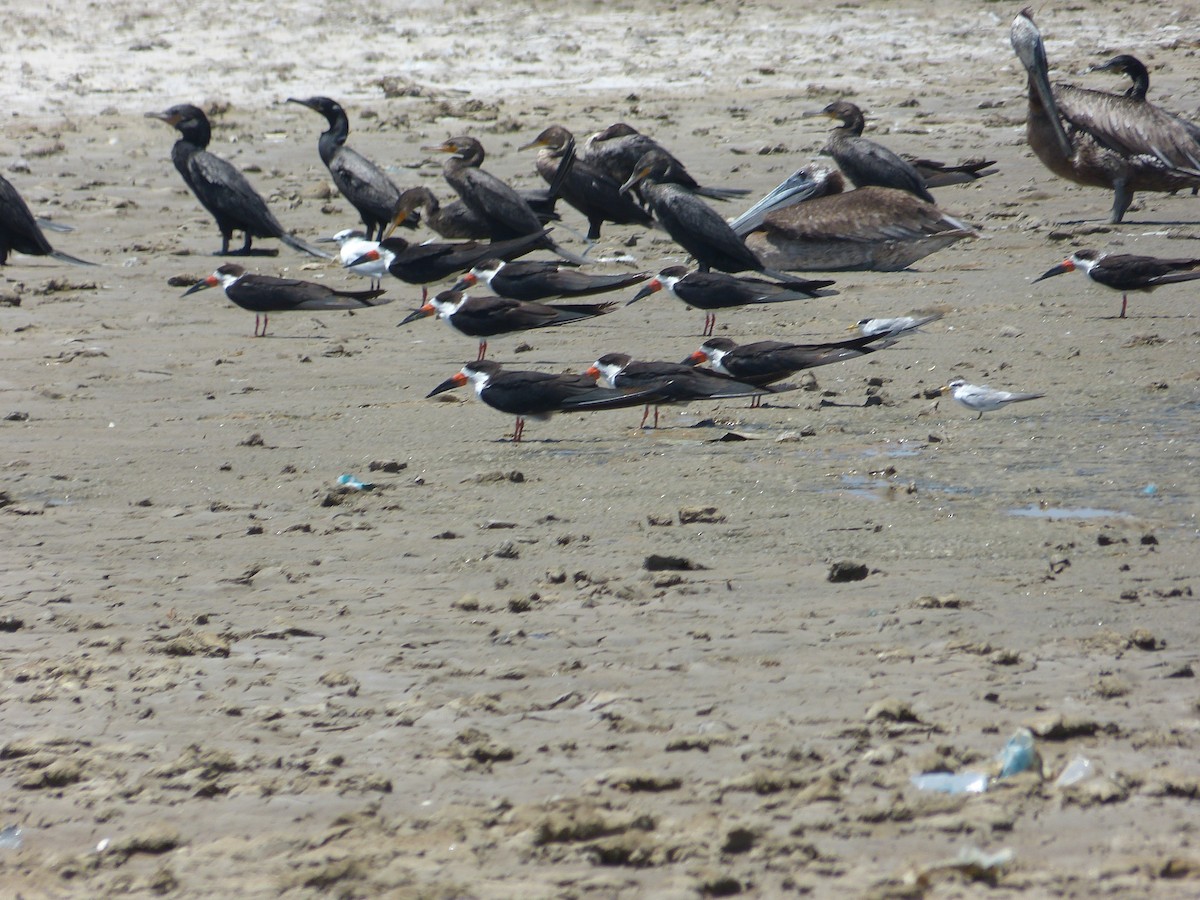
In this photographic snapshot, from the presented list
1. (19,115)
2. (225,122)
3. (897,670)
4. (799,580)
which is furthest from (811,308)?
(19,115)

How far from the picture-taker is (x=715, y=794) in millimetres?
3469

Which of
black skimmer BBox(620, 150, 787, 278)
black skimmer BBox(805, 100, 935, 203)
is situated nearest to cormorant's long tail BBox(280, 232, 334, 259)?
black skimmer BBox(620, 150, 787, 278)

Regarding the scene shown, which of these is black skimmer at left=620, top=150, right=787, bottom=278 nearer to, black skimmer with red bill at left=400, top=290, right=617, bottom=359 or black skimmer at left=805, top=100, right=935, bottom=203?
black skimmer with red bill at left=400, top=290, right=617, bottom=359

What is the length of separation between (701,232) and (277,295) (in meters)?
2.90

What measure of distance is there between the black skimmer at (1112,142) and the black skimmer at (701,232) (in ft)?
9.15

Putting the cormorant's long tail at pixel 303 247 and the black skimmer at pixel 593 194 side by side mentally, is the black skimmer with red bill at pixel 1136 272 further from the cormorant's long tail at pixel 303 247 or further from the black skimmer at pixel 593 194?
the cormorant's long tail at pixel 303 247

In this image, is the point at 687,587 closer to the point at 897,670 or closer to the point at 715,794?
the point at 897,670

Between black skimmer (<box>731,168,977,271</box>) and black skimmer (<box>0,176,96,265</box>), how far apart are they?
16.2ft

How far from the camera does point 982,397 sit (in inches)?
277

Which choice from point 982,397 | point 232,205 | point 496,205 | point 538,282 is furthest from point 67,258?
point 982,397

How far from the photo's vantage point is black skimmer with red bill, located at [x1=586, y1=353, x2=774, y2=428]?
7.11 meters

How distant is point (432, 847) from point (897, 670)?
1397 millimetres

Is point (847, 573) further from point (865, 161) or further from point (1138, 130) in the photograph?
point (1138, 130)

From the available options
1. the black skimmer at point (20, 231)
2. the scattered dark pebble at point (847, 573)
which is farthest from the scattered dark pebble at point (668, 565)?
the black skimmer at point (20, 231)
